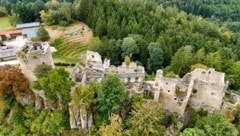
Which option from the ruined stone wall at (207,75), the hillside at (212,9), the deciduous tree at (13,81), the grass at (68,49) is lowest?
the hillside at (212,9)

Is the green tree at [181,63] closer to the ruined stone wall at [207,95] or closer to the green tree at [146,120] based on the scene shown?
the ruined stone wall at [207,95]

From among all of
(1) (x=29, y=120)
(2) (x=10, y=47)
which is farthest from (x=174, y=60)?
(2) (x=10, y=47)

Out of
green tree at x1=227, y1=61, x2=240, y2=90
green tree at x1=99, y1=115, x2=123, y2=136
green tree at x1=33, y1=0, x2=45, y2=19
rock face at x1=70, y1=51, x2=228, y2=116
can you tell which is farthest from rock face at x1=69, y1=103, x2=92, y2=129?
green tree at x1=33, y1=0, x2=45, y2=19

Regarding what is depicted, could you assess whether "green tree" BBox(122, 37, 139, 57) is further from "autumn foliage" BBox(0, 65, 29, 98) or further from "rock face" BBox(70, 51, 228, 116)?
"autumn foliage" BBox(0, 65, 29, 98)


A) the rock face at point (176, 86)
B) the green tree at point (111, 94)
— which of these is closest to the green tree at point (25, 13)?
the rock face at point (176, 86)

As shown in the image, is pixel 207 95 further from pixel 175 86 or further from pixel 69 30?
pixel 69 30

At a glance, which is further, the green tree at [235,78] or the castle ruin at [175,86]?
the green tree at [235,78]
